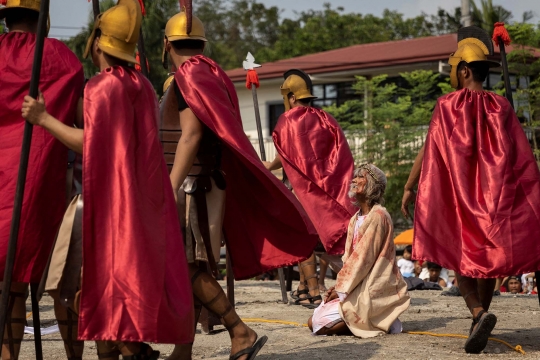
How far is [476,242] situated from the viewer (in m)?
6.11

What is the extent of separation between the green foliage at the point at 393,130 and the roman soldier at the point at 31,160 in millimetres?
17899

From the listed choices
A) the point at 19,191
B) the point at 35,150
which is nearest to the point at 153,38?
the point at 35,150

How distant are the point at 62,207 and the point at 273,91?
27.3m

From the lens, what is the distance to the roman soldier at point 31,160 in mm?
4883

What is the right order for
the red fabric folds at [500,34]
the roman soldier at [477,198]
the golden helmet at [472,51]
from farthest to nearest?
the red fabric folds at [500,34] → the golden helmet at [472,51] → the roman soldier at [477,198]

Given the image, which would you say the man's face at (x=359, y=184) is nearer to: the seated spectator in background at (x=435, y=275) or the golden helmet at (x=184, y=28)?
the golden helmet at (x=184, y=28)

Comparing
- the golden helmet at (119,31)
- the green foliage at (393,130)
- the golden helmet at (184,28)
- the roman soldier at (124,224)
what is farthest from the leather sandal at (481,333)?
the green foliage at (393,130)

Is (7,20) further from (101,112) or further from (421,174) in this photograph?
(421,174)

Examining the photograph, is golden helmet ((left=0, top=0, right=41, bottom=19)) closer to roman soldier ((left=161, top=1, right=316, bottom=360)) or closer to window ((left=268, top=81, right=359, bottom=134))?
roman soldier ((left=161, top=1, right=316, bottom=360))

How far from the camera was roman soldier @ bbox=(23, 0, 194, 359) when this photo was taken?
427cm

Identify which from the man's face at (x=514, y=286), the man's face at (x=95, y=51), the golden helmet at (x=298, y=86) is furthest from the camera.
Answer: the man's face at (x=514, y=286)

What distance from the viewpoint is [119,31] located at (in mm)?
4562

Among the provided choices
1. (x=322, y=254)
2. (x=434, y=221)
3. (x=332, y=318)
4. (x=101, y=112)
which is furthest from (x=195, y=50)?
(x=322, y=254)

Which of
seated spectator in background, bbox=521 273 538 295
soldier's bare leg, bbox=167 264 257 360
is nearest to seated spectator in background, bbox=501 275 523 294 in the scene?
seated spectator in background, bbox=521 273 538 295
